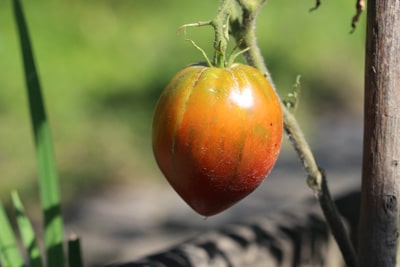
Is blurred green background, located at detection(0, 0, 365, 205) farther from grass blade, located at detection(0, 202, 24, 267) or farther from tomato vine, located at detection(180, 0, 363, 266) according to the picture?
tomato vine, located at detection(180, 0, 363, 266)

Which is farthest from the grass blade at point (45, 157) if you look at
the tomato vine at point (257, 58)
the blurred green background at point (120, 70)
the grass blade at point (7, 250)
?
the blurred green background at point (120, 70)

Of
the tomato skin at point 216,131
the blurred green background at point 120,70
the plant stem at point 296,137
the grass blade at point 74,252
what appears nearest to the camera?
the tomato skin at point 216,131

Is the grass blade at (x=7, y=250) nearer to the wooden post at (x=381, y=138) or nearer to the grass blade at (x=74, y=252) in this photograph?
the grass blade at (x=74, y=252)

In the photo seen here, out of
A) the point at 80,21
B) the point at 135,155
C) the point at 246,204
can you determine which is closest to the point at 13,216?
the point at 135,155

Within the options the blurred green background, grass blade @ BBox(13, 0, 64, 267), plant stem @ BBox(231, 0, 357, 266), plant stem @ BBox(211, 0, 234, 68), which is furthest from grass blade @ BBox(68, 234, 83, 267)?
the blurred green background

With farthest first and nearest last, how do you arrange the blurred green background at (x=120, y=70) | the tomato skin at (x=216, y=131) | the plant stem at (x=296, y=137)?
the blurred green background at (x=120, y=70) → the plant stem at (x=296, y=137) → the tomato skin at (x=216, y=131)

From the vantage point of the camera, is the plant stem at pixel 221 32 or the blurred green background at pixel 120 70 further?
the blurred green background at pixel 120 70

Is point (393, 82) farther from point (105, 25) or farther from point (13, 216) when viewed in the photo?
point (105, 25)
